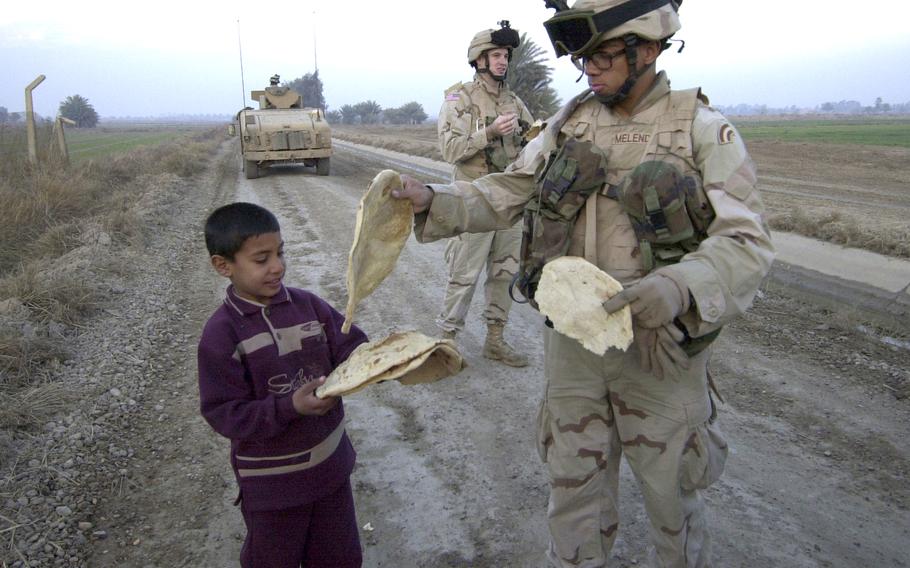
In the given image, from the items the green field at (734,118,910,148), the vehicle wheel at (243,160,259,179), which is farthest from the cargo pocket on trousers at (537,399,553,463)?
the green field at (734,118,910,148)

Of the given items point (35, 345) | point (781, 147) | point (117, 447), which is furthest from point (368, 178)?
point (781, 147)

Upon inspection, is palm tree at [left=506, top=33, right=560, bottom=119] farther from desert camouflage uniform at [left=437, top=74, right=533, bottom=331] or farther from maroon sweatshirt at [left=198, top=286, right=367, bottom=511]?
maroon sweatshirt at [left=198, top=286, right=367, bottom=511]

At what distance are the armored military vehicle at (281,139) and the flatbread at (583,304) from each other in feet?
52.2

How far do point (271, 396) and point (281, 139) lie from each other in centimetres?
1622

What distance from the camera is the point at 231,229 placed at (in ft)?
6.48

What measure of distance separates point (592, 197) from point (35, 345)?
164 inches

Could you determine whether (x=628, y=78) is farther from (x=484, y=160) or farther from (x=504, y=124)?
(x=484, y=160)

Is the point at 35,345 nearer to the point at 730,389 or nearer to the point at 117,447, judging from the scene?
the point at 117,447

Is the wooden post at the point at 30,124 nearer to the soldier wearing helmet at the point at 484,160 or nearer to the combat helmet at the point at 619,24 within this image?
the soldier wearing helmet at the point at 484,160

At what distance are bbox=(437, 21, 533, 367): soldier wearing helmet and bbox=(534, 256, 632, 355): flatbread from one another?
2549 millimetres

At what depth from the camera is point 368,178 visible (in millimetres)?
16500

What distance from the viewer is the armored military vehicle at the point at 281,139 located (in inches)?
659

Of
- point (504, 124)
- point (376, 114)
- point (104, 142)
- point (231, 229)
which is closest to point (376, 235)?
point (231, 229)

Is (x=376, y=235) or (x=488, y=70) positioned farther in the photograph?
(x=488, y=70)
